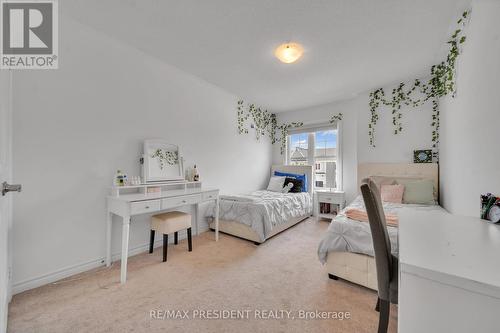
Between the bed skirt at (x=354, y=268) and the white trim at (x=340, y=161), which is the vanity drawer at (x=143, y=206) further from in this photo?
the white trim at (x=340, y=161)

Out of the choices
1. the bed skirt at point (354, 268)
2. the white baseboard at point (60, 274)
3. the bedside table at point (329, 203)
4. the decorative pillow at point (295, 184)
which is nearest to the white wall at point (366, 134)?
the bedside table at point (329, 203)

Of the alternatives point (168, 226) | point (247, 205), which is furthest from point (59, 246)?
point (247, 205)

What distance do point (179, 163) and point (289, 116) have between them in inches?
121

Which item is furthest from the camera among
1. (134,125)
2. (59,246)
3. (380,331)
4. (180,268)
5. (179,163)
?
(179,163)

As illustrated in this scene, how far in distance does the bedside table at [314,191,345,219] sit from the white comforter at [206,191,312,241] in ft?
2.49

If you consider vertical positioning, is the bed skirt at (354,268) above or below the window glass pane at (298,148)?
below

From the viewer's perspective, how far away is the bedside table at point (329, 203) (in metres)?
3.75

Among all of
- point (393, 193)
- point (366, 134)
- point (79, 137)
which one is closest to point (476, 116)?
point (393, 193)

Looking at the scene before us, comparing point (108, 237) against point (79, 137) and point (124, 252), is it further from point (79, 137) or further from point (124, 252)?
point (79, 137)

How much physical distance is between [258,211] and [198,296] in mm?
1292

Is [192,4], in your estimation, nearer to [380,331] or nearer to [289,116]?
[380,331]

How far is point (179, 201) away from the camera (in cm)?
234

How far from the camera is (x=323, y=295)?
1.65 metres

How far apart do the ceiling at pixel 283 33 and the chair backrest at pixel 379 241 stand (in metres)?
1.68
